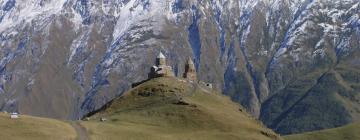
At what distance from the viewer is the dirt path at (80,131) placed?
167 meters

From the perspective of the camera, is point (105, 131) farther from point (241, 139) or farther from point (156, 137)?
point (241, 139)

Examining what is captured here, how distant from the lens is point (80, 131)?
174625 millimetres

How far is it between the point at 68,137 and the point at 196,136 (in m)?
33.8

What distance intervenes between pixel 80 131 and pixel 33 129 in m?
11.2

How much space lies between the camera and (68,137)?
6467 inches

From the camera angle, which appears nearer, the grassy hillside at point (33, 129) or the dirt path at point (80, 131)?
the grassy hillside at point (33, 129)

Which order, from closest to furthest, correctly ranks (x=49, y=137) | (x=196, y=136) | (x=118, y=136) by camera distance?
(x=49, y=137) < (x=118, y=136) < (x=196, y=136)

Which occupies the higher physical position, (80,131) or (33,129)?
(33,129)

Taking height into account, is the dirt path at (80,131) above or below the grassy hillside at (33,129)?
below

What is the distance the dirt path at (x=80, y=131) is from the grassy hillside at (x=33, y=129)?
102 centimetres

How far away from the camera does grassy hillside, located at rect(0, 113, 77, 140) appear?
16096 centimetres

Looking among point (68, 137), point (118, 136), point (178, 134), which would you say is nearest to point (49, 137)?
point (68, 137)

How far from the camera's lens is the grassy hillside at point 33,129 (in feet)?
528

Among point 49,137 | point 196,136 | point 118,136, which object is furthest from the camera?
point 196,136
